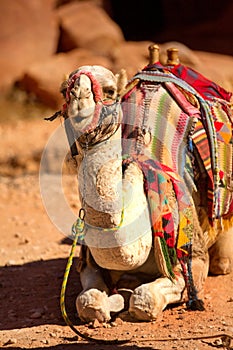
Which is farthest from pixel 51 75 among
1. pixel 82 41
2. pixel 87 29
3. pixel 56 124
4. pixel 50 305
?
pixel 50 305

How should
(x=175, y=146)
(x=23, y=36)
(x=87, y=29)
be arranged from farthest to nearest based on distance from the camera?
(x=87, y=29) < (x=23, y=36) < (x=175, y=146)

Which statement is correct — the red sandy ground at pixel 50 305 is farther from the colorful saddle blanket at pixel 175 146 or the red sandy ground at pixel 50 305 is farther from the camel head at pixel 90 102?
the camel head at pixel 90 102

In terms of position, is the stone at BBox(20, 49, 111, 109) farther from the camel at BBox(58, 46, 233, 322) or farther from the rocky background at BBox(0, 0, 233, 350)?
the camel at BBox(58, 46, 233, 322)

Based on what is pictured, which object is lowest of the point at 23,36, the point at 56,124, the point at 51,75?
the point at 56,124

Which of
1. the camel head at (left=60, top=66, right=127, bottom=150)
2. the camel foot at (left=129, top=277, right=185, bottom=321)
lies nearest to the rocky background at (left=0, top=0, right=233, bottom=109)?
the camel foot at (left=129, top=277, right=185, bottom=321)

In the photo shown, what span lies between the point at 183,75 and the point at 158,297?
1.61 metres

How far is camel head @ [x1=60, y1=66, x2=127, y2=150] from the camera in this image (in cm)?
389

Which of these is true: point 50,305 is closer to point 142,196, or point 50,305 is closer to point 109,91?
point 142,196

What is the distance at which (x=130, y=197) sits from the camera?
13.7ft

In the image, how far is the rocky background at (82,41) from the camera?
1346cm

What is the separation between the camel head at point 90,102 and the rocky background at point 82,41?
7.76 metres

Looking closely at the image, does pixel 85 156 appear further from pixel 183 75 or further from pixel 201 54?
pixel 201 54

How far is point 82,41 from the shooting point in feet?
49.2

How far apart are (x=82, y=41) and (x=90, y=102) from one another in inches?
444
